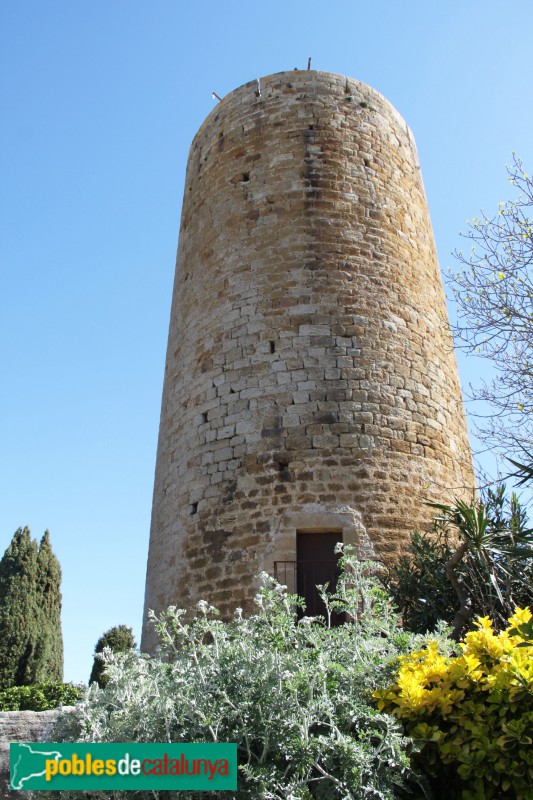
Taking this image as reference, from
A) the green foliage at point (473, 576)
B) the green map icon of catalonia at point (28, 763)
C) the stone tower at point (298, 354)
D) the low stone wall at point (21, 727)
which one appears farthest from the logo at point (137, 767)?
the stone tower at point (298, 354)

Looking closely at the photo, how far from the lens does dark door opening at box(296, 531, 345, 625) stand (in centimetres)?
670

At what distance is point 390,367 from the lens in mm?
7730

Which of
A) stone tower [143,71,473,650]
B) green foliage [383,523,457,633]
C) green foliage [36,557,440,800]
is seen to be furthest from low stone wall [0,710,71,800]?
green foliage [383,523,457,633]

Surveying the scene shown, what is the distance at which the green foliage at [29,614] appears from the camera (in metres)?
14.2

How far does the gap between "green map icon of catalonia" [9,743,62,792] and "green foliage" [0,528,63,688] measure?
1153 cm

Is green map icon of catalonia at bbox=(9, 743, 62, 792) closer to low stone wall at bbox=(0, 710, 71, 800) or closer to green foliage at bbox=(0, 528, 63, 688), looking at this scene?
low stone wall at bbox=(0, 710, 71, 800)

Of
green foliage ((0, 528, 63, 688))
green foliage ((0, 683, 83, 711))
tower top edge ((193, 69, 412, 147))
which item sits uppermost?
tower top edge ((193, 69, 412, 147))

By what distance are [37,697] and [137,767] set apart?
9.74 metres

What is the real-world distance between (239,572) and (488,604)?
2419 millimetres

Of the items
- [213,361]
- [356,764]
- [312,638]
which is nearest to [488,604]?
[312,638]

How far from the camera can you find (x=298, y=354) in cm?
755

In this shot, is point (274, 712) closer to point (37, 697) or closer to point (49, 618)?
point (37, 697)

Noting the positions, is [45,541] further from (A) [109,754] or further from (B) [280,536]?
(A) [109,754]

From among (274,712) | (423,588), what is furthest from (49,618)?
(274,712)
